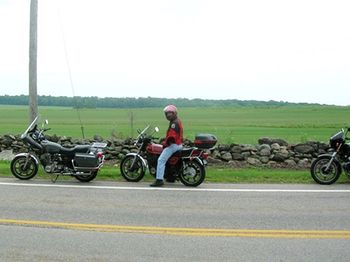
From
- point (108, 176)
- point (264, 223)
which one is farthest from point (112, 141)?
point (264, 223)

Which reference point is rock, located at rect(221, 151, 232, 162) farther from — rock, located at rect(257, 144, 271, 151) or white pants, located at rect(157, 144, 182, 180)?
white pants, located at rect(157, 144, 182, 180)

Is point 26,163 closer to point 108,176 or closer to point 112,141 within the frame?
point 108,176

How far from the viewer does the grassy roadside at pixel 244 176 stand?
12039 mm

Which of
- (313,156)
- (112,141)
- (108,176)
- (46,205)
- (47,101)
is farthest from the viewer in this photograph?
(47,101)

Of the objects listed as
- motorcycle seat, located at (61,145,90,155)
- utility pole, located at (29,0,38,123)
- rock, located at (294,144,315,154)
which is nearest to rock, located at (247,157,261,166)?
rock, located at (294,144,315,154)

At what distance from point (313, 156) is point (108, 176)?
5.83m

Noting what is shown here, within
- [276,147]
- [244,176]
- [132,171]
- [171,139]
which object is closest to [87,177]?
[132,171]

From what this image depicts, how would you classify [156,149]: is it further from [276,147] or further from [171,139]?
[276,147]

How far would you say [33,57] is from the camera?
14789 millimetres

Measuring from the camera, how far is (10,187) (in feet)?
34.9

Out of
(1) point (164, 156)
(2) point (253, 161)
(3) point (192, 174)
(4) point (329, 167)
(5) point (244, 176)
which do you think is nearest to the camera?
(1) point (164, 156)

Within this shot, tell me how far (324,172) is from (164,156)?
360 cm

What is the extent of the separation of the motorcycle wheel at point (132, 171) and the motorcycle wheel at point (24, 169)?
199 centimetres

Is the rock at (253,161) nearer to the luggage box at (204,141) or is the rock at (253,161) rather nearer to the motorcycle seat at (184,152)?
the luggage box at (204,141)
